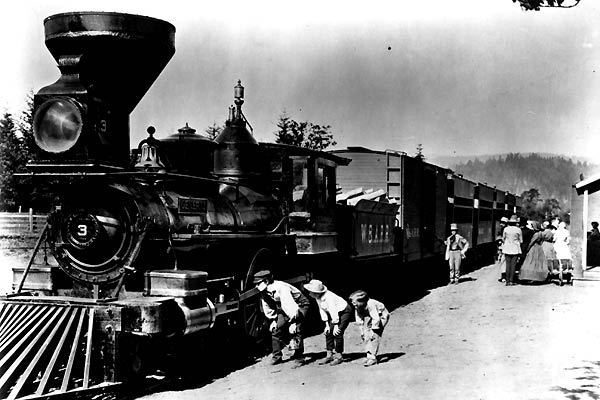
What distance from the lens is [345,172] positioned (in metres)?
14.5

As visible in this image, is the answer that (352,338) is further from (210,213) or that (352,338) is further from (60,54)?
(60,54)

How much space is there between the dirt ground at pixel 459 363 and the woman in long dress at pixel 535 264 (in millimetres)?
2382

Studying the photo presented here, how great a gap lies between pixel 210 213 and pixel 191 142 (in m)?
0.95

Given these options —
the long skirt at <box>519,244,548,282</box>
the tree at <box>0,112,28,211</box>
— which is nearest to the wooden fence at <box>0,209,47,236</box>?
the tree at <box>0,112,28,211</box>

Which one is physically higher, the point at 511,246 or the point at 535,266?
the point at 511,246

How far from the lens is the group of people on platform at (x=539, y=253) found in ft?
43.9

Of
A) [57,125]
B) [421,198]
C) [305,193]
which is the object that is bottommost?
[305,193]

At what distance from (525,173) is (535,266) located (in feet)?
267

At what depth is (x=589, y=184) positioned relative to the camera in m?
13.8

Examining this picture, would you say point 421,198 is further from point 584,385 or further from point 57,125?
point 57,125

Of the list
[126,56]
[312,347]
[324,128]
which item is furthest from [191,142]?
[324,128]

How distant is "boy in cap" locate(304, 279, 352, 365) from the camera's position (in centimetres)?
693

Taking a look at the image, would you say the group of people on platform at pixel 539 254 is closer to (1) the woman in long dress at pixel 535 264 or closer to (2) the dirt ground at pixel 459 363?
(1) the woman in long dress at pixel 535 264

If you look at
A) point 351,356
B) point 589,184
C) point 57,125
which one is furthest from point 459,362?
point 589,184
